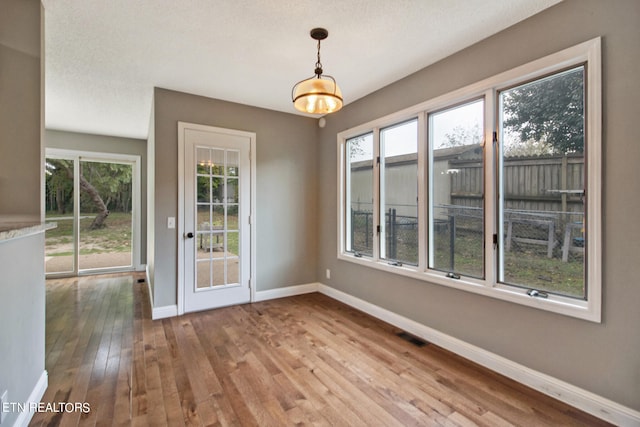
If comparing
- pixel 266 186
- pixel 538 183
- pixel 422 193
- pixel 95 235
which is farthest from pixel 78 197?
pixel 538 183

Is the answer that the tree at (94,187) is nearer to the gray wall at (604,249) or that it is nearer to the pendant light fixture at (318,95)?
the pendant light fixture at (318,95)

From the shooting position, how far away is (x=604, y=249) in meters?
1.83

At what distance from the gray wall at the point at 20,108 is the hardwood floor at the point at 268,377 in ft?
4.53

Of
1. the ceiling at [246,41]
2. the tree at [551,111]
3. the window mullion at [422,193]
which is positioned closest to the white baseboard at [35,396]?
the ceiling at [246,41]

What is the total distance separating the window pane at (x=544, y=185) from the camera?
201 centimetres

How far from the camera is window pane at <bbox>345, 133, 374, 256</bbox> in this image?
3.77 m

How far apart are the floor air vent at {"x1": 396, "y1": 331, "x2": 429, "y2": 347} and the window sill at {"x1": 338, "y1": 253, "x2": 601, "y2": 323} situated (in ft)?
1.91

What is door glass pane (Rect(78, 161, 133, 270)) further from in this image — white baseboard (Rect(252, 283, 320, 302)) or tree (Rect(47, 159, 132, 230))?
white baseboard (Rect(252, 283, 320, 302))

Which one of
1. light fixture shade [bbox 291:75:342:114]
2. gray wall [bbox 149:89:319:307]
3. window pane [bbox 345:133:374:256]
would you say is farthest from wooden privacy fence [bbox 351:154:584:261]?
gray wall [bbox 149:89:319:307]

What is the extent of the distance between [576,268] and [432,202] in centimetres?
123

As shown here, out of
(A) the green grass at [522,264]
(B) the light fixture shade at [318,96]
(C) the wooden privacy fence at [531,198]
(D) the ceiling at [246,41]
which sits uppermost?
(D) the ceiling at [246,41]

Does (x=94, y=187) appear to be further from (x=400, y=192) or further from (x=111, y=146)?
(x=400, y=192)

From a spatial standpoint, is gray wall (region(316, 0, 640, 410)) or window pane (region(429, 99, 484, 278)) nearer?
gray wall (region(316, 0, 640, 410))

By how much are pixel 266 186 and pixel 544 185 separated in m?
3.18
